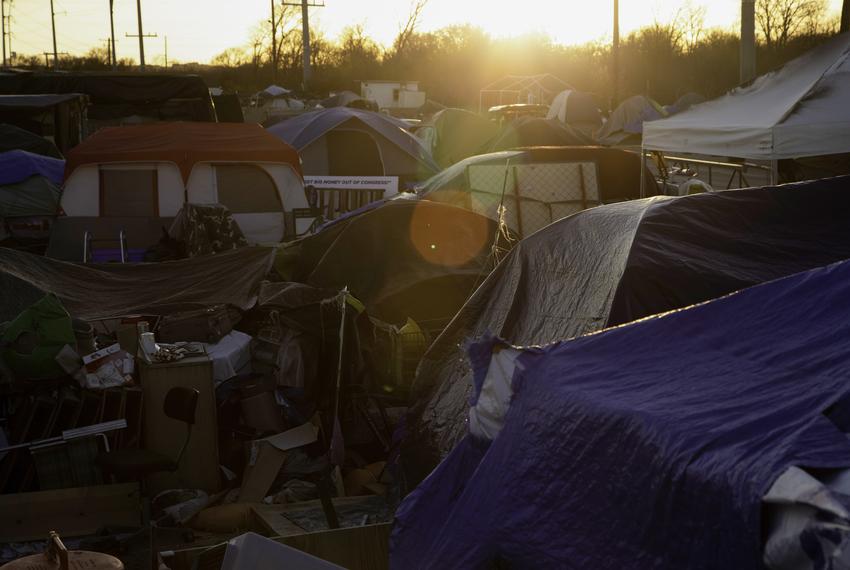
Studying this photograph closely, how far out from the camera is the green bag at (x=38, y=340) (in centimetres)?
764

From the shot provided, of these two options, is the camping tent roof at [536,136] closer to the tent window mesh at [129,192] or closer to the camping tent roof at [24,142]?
the camping tent roof at [24,142]

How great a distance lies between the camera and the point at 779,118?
41.2 ft

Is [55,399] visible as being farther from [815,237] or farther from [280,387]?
[815,237]

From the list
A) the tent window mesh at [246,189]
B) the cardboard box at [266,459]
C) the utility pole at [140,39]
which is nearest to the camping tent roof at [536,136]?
the tent window mesh at [246,189]

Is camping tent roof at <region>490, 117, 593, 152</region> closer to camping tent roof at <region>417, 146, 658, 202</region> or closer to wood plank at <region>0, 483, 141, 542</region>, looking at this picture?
camping tent roof at <region>417, 146, 658, 202</region>

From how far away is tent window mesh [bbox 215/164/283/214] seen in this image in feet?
51.3

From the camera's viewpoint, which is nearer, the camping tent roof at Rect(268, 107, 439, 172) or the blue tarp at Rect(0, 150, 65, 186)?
the blue tarp at Rect(0, 150, 65, 186)

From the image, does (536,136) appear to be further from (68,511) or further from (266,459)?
(68,511)

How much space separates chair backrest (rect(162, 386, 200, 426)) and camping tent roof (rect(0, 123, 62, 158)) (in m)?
15.6

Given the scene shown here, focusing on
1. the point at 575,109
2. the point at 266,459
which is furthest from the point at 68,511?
the point at 575,109

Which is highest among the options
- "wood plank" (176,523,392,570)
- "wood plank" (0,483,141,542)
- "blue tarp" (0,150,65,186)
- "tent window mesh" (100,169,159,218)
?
"blue tarp" (0,150,65,186)

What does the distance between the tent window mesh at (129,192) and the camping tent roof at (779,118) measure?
7.40 metres

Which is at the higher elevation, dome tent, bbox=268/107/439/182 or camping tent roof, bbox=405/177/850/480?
dome tent, bbox=268/107/439/182

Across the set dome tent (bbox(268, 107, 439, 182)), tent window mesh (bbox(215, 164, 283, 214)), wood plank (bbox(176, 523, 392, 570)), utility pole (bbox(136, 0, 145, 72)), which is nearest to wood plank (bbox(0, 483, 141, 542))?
wood plank (bbox(176, 523, 392, 570))
